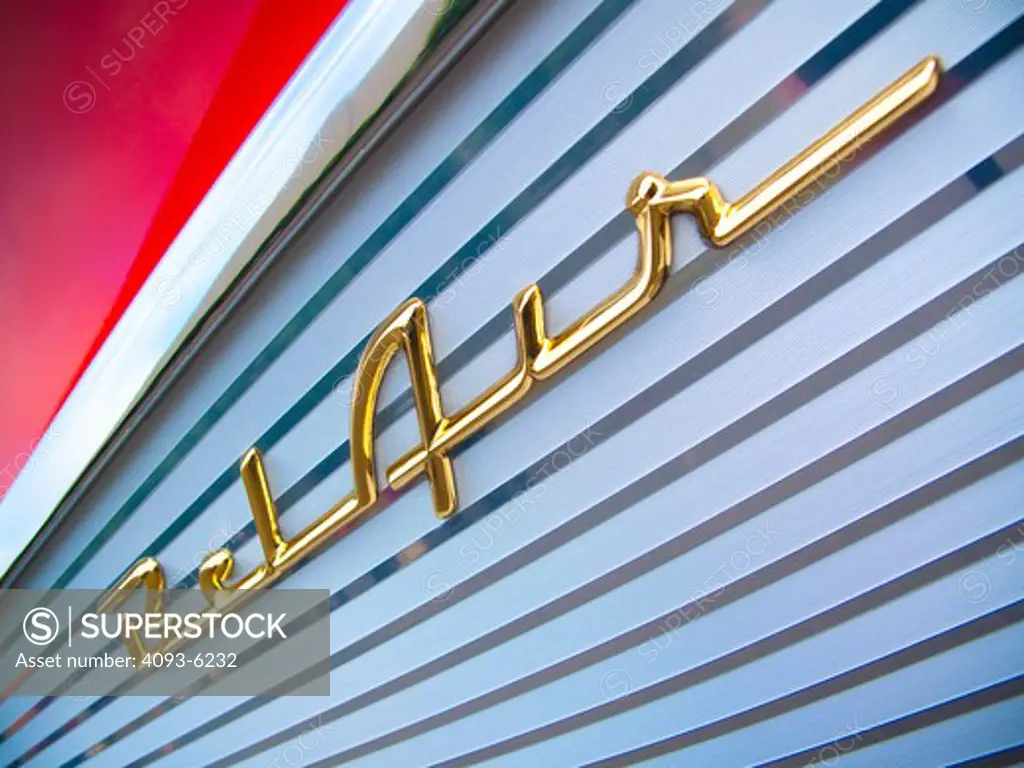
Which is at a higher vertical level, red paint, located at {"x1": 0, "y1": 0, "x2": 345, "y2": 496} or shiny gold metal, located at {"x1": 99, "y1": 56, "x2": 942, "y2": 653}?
red paint, located at {"x1": 0, "y1": 0, "x2": 345, "y2": 496}

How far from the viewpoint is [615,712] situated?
131cm

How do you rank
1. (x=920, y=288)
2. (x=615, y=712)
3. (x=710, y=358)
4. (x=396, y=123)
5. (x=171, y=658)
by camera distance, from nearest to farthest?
(x=920, y=288) < (x=710, y=358) < (x=396, y=123) < (x=615, y=712) < (x=171, y=658)

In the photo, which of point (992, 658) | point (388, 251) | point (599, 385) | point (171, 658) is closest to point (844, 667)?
point (992, 658)

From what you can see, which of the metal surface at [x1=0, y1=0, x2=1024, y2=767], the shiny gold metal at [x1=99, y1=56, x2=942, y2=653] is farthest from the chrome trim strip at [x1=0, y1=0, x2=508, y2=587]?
the shiny gold metal at [x1=99, y1=56, x2=942, y2=653]

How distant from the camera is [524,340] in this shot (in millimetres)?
1103

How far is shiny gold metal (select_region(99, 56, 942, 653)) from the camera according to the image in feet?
2.89

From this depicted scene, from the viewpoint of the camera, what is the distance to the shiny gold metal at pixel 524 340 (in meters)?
0.88

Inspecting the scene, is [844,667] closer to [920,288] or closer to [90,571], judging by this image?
[920,288]

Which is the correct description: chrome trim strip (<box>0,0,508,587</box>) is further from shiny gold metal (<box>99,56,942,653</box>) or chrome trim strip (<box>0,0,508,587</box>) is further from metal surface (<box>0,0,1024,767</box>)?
shiny gold metal (<box>99,56,942,653</box>)

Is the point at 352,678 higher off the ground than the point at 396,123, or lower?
lower

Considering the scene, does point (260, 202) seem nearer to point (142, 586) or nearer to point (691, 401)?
point (691, 401)

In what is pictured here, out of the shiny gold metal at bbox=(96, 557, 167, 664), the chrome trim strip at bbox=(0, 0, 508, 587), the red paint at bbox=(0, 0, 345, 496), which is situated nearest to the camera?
the chrome trim strip at bbox=(0, 0, 508, 587)

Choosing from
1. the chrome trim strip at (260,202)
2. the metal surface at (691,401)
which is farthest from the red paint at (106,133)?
the metal surface at (691,401)

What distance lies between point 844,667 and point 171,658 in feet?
4.57
